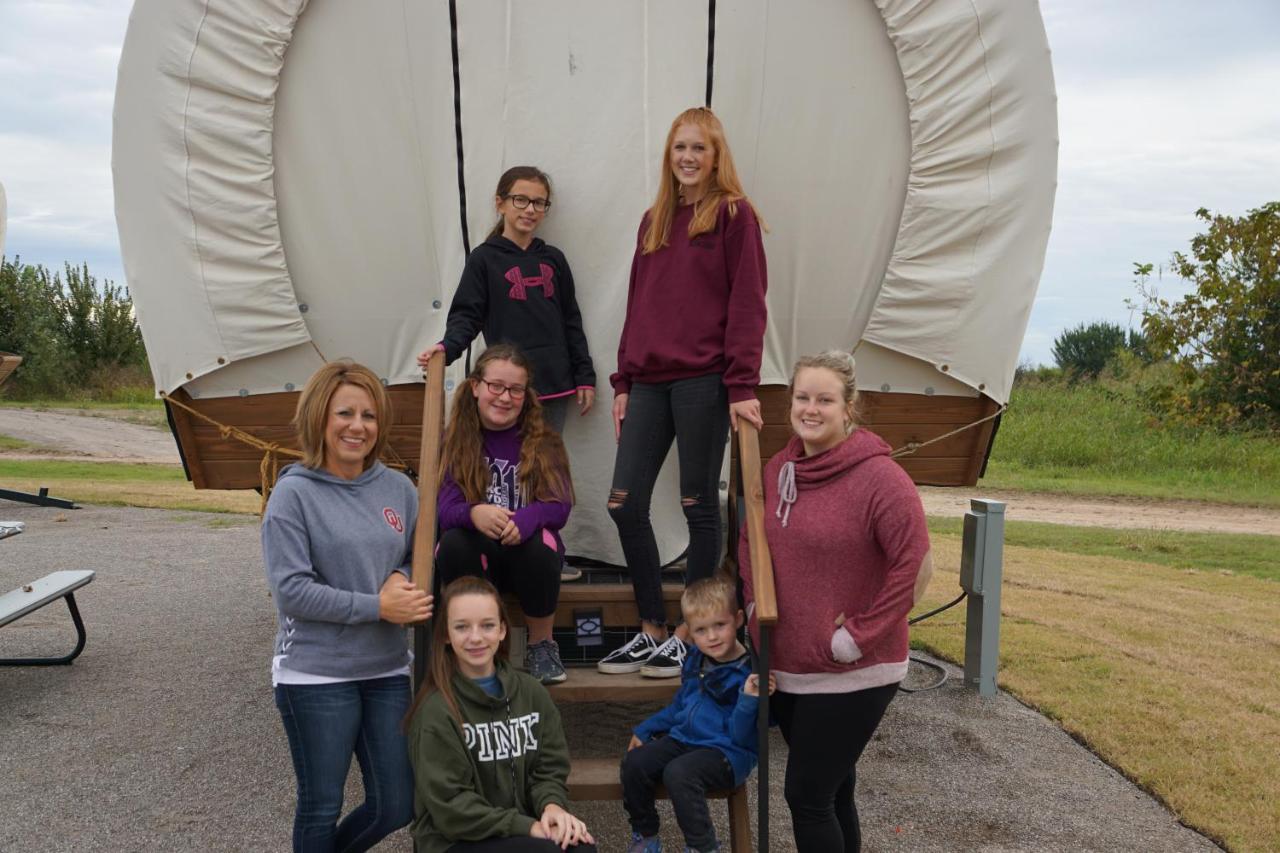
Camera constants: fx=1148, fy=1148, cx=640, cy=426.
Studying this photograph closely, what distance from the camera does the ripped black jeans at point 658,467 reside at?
3.92 meters

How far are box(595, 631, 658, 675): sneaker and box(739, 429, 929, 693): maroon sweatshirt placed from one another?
2.58ft

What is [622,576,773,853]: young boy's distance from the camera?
127 inches

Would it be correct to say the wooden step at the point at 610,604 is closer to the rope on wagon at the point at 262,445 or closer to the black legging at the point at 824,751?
the black legging at the point at 824,751

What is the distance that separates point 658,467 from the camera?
406 centimetres

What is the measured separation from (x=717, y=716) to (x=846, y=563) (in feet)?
2.12

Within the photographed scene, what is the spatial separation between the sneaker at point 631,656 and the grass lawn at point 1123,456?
13.5 metres

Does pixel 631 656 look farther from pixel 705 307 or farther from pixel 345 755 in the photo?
pixel 705 307

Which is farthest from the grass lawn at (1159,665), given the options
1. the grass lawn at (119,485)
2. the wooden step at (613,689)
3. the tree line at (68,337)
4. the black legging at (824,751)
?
the tree line at (68,337)

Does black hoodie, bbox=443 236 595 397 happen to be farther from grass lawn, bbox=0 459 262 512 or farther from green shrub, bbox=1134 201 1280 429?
green shrub, bbox=1134 201 1280 429

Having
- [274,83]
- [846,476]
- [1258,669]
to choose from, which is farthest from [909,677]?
[274,83]

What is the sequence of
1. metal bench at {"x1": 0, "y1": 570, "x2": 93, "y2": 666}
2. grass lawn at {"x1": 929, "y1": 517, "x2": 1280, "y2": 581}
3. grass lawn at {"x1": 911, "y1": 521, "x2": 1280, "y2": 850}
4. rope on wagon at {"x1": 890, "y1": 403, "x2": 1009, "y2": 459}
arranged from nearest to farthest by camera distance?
grass lawn at {"x1": 911, "y1": 521, "x2": 1280, "y2": 850}, rope on wagon at {"x1": 890, "y1": 403, "x2": 1009, "y2": 459}, metal bench at {"x1": 0, "y1": 570, "x2": 93, "y2": 666}, grass lawn at {"x1": 929, "y1": 517, "x2": 1280, "y2": 581}

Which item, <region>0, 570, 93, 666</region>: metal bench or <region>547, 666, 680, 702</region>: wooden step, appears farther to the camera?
<region>0, 570, 93, 666</region>: metal bench

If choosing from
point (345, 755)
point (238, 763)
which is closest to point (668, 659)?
point (345, 755)

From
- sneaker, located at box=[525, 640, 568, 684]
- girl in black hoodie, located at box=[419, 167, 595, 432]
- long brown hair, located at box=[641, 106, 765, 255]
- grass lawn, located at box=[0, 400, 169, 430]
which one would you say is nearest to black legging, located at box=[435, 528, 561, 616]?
sneaker, located at box=[525, 640, 568, 684]
